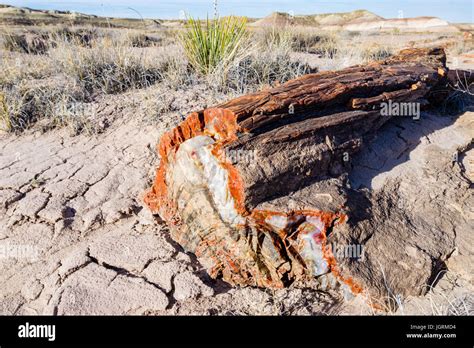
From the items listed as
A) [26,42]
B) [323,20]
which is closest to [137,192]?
[26,42]

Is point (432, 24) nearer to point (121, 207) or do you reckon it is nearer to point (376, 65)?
point (376, 65)

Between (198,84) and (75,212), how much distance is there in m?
2.42

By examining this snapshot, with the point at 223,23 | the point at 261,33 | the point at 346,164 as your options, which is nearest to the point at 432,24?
the point at 261,33

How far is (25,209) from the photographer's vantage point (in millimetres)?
3176

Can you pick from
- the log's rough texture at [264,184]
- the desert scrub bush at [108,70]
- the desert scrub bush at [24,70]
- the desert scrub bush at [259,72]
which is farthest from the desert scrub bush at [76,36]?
the log's rough texture at [264,184]

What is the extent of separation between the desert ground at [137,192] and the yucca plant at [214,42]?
179mm

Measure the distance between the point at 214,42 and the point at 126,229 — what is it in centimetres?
287

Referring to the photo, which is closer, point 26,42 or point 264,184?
point 264,184

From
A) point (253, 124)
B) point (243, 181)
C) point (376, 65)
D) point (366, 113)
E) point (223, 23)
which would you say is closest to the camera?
point (243, 181)

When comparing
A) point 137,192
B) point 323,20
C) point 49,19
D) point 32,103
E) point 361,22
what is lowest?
point 137,192

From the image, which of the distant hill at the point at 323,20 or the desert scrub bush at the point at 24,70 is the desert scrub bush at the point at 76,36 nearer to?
the desert scrub bush at the point at 24,70

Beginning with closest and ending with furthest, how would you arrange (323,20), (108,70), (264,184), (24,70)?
(264,184), (108,70), (24,70), (323,20)

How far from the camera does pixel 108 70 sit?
16.6 feet

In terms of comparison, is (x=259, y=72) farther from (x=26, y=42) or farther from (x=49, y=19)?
(x=49, y=19)
